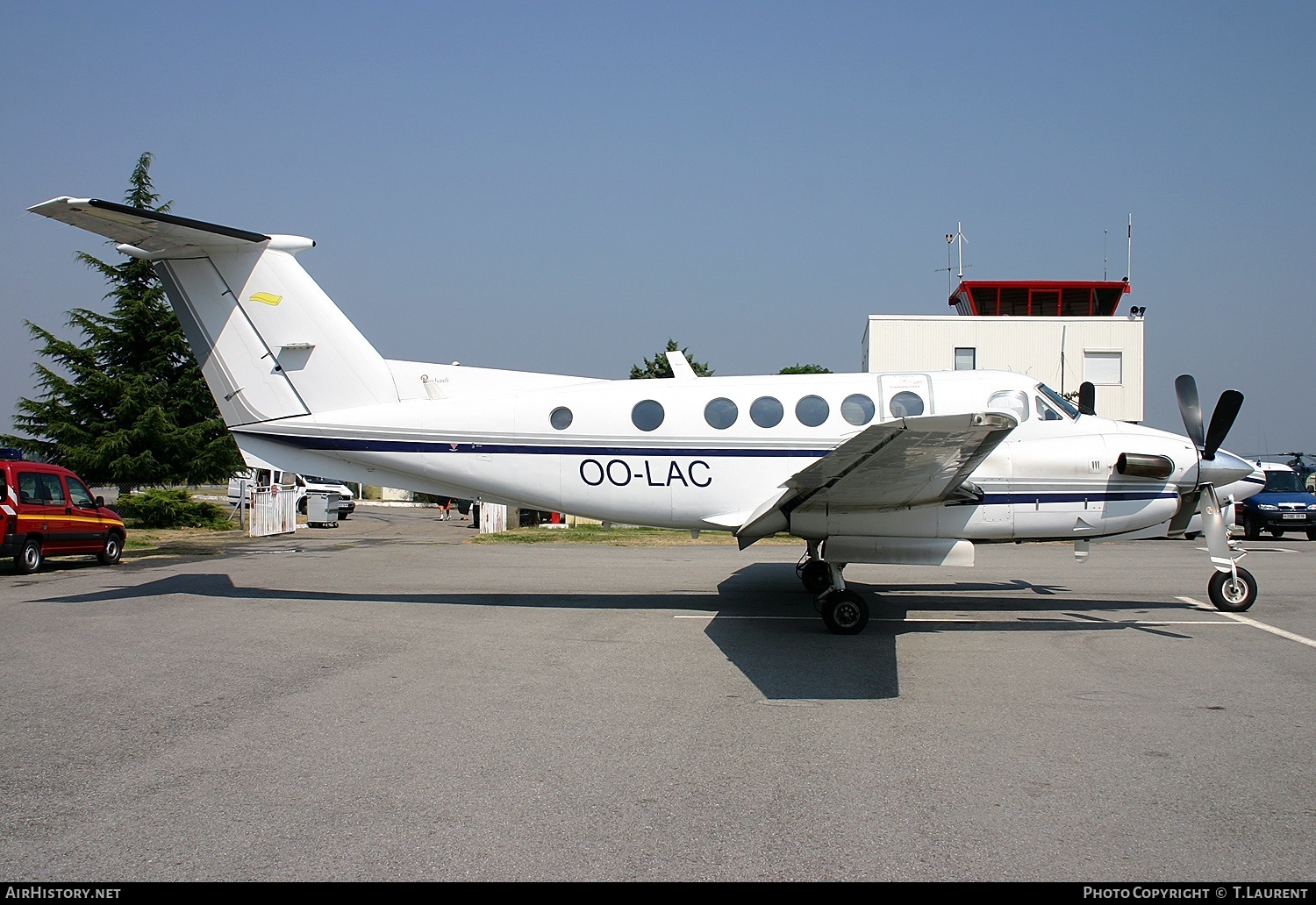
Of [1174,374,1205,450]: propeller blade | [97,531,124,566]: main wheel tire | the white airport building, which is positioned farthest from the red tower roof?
[97,531,124,566]: main wheel tire

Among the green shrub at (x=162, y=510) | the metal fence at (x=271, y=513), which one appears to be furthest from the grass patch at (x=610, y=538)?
the green shrub at (x=162, y=510)

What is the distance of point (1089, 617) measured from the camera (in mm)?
10000

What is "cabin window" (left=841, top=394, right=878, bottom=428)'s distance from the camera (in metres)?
10.2

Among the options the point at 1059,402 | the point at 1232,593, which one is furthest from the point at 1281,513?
the point at 1059,402

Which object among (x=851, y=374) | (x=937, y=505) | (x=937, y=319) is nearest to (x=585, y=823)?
(x=937, y=505)

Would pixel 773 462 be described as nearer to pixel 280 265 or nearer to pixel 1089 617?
pixel 1089 617

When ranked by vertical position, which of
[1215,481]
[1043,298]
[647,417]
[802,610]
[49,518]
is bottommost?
[802,610]

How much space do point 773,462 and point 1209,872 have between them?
271 inches

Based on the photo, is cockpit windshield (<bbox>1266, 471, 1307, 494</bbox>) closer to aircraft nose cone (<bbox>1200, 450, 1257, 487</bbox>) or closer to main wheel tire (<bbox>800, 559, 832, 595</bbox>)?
aircraft nose cone (<bbox>1200, 450, 1257, 487</bbox>)

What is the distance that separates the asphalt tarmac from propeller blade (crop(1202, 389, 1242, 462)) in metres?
2.04

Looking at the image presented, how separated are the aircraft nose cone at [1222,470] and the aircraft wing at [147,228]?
11992mm

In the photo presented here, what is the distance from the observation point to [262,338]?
10.8m

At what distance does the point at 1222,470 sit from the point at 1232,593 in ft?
4.92

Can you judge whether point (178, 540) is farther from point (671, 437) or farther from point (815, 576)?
point (815, 576)
